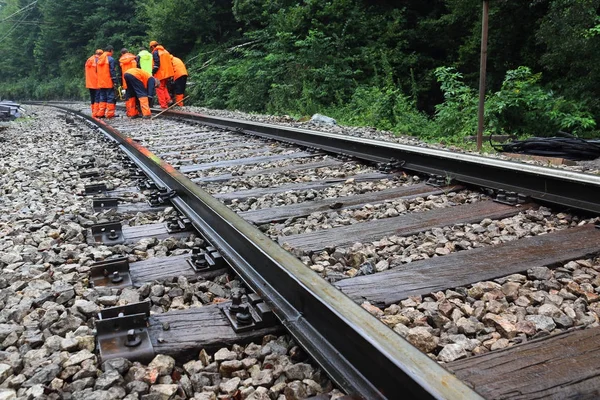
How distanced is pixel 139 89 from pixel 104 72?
1.27 m

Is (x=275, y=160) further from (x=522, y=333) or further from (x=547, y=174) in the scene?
(x=522, y=333)

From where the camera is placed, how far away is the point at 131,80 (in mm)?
12492

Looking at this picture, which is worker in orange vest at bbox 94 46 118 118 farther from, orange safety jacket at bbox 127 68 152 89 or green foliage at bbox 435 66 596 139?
green foliage at bbox 435 66 596 139

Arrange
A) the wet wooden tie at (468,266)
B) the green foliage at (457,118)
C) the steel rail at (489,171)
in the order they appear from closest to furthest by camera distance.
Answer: the wet wooden tie at (468,266) < the steel rail at (489,171) < the green foliage at (457,118)

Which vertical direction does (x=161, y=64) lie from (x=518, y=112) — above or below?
above

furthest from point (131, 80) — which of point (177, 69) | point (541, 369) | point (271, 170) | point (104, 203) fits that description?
point (541, 369)

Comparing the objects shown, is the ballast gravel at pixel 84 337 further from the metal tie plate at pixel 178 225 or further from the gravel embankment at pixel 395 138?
the gravel embankment at pixel 395 138

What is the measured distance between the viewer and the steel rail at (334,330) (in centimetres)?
127

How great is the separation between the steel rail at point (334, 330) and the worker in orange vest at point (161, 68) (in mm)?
12222

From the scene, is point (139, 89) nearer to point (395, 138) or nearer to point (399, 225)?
point (395, 138)

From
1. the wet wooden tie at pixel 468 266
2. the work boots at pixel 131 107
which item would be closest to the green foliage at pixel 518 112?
the work boots at pixel 131 107

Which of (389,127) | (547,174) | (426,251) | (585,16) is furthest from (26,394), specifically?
(585,16)

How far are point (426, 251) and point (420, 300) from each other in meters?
0.54

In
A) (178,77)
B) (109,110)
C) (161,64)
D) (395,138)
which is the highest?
(161,64)
